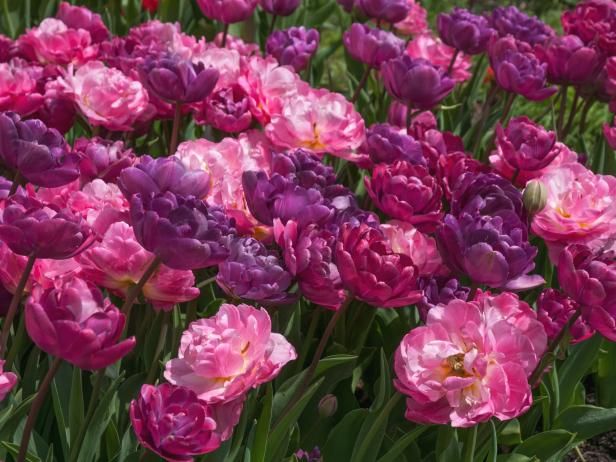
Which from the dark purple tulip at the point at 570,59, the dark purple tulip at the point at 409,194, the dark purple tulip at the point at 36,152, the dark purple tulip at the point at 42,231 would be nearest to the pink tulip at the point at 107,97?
the dark purple tulip at the point at 36,152

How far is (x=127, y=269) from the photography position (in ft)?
3.71

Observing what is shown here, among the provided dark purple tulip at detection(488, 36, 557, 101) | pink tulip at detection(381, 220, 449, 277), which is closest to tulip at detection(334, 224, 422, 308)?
pink tulip at detection(381, 220, 449, 277)

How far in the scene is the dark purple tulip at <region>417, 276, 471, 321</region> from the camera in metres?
1.21

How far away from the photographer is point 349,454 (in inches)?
53.2

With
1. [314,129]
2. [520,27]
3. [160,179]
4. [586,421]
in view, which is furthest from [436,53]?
[160,179]

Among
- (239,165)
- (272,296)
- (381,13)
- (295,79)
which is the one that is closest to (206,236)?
(272,296)

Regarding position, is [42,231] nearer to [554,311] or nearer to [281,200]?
[281,200]

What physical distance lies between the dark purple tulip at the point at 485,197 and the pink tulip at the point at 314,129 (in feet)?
1.16

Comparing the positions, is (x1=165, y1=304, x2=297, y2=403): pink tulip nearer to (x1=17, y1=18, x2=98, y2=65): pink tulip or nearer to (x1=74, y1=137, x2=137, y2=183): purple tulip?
(x1=74, y1=137, x2=137, y2=183): purple tulip

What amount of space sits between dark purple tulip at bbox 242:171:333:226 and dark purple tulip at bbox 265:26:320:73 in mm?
720

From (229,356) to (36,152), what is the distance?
39cm

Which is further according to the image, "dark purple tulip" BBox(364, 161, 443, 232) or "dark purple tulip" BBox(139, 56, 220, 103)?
"dark purple tulip" BBox(139, 56, 220, 103)

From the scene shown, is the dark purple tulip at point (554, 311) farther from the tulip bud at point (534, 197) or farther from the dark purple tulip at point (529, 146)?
the dark purple tulip at point (529, 146)

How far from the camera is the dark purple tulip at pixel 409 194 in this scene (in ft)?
4.44
